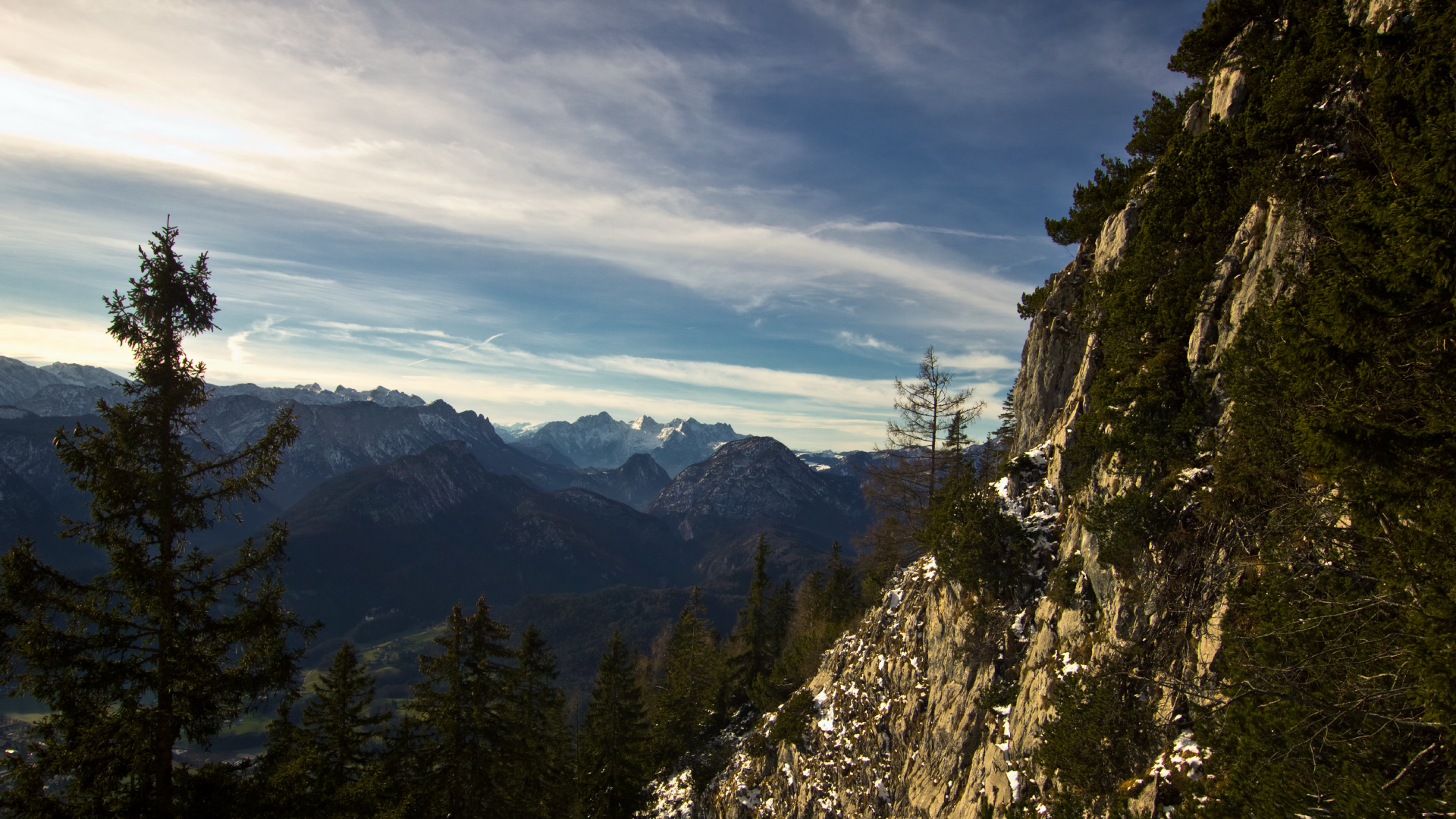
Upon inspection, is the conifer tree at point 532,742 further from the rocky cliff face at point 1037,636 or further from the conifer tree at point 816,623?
the conifer tree at point 816,623

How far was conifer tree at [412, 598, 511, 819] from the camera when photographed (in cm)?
2269

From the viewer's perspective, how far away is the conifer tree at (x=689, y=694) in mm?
39750

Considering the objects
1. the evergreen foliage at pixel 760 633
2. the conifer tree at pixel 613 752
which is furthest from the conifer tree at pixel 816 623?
the conifer tree at pixel 613 752

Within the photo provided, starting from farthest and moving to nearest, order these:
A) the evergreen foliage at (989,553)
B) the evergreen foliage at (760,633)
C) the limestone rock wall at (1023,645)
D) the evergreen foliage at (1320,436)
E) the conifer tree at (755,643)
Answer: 1. the conifer tree at (755,643)
2. the evergreen foliage at (760,633)
3. the evergreen foliage at (989,553)
4. the limestone rock wall at (1023,645)
5. the evergreen foliage at (1320,436)

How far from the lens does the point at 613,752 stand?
118 ft

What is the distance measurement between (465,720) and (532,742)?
8.88 meters

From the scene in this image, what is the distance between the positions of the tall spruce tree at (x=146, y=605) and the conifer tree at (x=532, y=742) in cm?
1380

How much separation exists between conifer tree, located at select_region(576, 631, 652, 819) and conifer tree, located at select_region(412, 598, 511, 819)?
13442 millimetres

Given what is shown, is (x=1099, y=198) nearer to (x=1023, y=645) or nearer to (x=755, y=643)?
(x=1023, y=645)

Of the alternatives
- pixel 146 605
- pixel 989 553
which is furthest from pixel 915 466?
pixel 146 605

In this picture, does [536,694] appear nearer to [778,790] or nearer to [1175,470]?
[778,790]

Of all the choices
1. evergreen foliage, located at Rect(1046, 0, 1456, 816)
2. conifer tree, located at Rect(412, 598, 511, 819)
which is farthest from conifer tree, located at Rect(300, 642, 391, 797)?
evergreen foliage, located at Rect(1046, 0, 1456, 816)

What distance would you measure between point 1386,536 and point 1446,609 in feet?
6.52

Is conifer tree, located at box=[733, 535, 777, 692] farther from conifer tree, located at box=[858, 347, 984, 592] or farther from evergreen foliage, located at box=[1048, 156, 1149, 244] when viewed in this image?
evergreen foliage, located at box=[1048, 156, 1149, 244]
